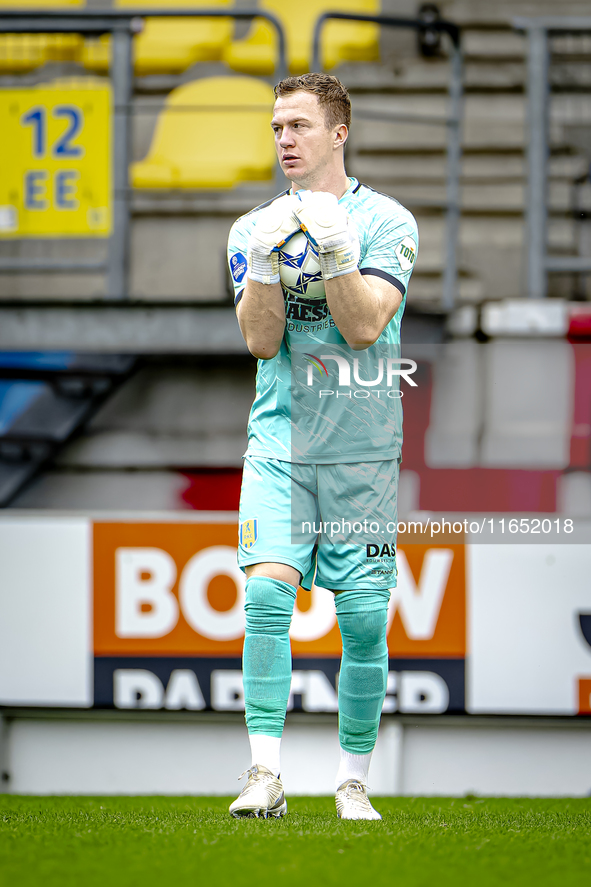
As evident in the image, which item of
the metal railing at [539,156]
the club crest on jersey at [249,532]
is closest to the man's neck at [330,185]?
the club crest on jersey at [249,532]

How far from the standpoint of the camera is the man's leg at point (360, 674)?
2.03 meters

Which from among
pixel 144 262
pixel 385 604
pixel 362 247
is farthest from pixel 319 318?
pixel 144 262

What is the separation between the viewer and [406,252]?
2066mm

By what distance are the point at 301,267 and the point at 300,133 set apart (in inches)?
11.6

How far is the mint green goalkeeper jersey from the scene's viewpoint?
203 cm

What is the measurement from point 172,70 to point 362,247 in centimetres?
451

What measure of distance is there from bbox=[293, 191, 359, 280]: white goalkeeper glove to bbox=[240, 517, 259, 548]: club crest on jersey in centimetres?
53

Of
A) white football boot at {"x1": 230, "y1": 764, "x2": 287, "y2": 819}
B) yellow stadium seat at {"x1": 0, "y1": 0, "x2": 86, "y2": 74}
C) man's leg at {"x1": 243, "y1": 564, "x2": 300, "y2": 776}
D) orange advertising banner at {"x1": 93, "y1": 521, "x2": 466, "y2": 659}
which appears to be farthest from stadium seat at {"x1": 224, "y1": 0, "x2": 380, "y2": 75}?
white football boot at {"x1": 230, "y1": 764, "x2": 287, "y2": 819}

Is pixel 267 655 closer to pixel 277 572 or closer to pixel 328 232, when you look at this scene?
pixel 277 572

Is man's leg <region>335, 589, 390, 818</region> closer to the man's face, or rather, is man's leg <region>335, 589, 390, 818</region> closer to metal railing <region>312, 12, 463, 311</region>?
the man's face

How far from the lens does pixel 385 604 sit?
6.77ft

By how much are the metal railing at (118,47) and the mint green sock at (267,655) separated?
2846mm

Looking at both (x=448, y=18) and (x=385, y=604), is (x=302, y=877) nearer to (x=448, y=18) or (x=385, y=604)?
(x=385, y=604)

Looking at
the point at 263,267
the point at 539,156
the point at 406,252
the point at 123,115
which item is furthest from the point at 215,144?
the point at 263,267
